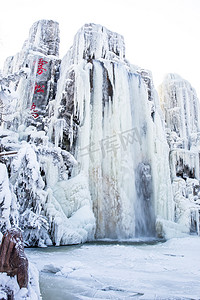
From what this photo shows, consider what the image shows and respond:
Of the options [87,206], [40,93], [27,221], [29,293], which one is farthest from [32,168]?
[40,93]

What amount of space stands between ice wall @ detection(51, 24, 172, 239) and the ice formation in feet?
0.15

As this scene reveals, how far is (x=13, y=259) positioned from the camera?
2205 mm

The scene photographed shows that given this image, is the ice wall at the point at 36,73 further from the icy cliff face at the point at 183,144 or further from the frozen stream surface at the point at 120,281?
the frozen stream surface at the point at 120,281

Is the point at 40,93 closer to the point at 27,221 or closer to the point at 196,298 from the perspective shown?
the point at 27,221

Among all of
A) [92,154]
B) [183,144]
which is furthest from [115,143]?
[183,144]

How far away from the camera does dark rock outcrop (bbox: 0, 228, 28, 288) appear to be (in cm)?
214

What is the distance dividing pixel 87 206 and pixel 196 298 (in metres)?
6.85

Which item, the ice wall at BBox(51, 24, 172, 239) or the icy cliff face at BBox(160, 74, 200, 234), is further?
the icy cliff face at BBox(160, 74, 200, 234)

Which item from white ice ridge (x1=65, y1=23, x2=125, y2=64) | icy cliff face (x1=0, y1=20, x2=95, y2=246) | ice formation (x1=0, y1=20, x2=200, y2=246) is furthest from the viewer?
white ice ridge (x1=65, y1=23, x2=125, y2=64)

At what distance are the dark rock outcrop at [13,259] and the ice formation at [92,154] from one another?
4671mm

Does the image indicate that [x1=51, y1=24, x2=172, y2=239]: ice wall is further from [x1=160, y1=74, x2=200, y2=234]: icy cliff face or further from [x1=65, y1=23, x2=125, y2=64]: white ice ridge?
[x1=160, y1=74, x2=200, y2=234]: icy cliff face

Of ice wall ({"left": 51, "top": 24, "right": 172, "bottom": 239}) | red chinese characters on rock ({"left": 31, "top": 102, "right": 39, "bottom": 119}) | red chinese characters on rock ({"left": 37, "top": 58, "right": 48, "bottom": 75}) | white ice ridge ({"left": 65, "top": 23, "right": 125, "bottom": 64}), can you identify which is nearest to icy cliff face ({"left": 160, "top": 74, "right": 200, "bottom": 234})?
ice wall ({"left": 51, "top": 24, "right": 172, "bottom": 239})

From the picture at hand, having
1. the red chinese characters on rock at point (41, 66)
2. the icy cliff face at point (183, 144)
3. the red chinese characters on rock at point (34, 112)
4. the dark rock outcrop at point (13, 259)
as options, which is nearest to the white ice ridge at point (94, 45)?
the red chinese characters on rock at point (41, 66)

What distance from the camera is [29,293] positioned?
6.81ft
